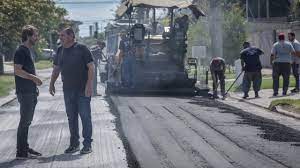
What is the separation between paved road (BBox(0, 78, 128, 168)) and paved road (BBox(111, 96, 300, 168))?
34cm

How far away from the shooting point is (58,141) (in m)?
11.8

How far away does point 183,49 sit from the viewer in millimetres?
23953

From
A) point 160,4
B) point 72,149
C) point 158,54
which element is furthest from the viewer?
point 158,54

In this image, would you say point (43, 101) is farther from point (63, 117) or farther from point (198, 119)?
point (198, 119)

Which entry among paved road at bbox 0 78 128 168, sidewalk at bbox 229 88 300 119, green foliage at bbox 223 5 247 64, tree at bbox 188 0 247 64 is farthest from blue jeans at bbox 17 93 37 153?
green foliage at bbox 223 5 247 64

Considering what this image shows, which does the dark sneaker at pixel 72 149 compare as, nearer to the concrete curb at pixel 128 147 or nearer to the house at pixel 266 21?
the concrete curb at pixel 128 147

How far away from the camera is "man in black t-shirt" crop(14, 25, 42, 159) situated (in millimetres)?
10219

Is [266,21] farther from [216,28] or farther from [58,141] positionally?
[58,141]

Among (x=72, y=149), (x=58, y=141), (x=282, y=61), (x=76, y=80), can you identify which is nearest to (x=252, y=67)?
(x=282, y=61)

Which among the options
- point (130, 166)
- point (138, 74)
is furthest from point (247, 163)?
point (138, 74)

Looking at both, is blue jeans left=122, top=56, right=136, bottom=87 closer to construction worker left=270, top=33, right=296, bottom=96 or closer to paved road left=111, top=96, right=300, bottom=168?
paved road left=111, top=96, right=300, bottom=168

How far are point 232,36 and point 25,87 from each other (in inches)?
Result: 1048

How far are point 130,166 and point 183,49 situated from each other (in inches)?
587

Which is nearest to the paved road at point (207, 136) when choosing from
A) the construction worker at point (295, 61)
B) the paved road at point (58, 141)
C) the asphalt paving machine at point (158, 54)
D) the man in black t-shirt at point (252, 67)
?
the paved road at point (58, 141)
